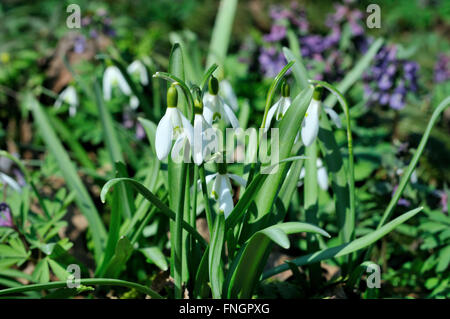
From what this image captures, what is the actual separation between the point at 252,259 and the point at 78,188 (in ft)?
3.06

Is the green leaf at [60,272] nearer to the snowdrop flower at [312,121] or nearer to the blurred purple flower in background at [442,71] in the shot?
the snowdrop flower at [312,121]

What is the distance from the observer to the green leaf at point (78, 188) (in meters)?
1.85

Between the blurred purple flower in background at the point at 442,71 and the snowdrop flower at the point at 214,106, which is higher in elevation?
the blurred purple flower in background at the point at 442,71

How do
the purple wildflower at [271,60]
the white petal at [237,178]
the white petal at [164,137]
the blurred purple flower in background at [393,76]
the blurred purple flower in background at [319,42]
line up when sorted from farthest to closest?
the purple wildflower at [271,60], the blurred purple flower in background at [319,42], the blurred purple flower in background at [393,76], the white petal at [237,178], the white petal at [164,137]

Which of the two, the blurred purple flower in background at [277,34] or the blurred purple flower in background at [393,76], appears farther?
the blurred purple flower in background at [277,34]

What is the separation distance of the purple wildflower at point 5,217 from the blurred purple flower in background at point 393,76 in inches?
78.3

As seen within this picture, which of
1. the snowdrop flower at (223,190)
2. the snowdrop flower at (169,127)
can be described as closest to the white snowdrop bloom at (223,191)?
the snowdrop flower at (223,190)

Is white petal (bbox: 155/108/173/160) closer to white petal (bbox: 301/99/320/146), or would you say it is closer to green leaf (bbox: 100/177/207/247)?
green leaf (bbox: 100/177/207/247)

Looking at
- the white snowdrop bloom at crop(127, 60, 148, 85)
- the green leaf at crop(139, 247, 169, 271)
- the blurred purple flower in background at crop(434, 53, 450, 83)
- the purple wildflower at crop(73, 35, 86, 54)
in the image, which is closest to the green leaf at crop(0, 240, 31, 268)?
the green leaf at crop(139, 247, 169, 271)

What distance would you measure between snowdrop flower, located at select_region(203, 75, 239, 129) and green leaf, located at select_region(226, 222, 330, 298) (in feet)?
1.07

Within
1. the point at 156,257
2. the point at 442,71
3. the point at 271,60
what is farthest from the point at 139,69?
the point at 442,71

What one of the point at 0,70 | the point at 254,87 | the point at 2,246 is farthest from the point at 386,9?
the point at 2,246
